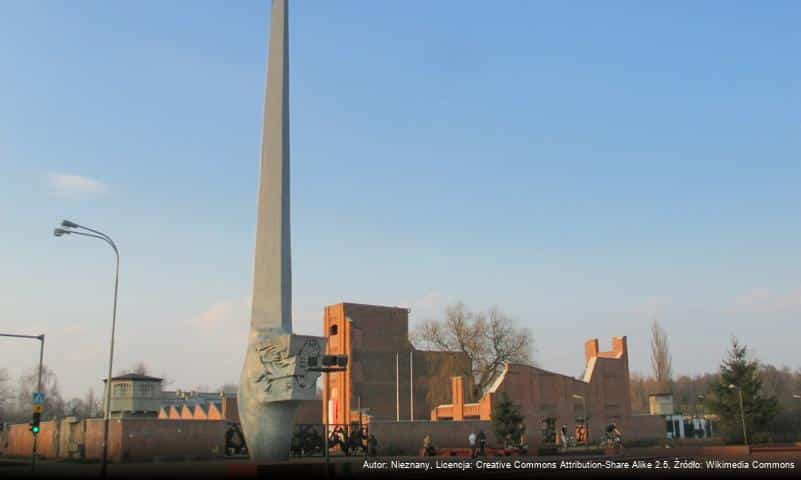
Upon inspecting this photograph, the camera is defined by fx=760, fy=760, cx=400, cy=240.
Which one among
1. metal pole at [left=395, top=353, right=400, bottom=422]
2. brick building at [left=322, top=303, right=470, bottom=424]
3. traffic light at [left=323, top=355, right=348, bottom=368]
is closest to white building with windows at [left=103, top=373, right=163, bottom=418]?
brick building at [left=322, top=303, right=470, bottom=424]

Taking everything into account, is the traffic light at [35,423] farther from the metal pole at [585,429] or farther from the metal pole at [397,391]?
the metal pole at [397,391]

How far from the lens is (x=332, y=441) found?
129 feet

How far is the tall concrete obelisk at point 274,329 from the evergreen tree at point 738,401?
92.1 feet

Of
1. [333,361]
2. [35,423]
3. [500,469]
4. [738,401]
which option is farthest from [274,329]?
[738,401]

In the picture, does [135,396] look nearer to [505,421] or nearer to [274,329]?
[505,421]

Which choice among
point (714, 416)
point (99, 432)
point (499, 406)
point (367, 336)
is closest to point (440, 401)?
point (367, 336)

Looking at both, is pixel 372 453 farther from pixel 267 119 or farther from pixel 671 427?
pixel 671 427

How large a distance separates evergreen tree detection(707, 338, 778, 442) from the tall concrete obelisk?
28.1 m

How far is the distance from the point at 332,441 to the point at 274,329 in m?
15.0

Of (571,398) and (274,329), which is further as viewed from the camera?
(571,398)

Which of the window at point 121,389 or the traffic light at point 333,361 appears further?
the window at point 121,389

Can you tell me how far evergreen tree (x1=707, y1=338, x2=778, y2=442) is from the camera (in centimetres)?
4262

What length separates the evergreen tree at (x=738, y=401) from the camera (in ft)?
140

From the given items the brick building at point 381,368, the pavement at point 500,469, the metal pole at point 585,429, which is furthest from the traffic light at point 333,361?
the brick building at point 381,368
